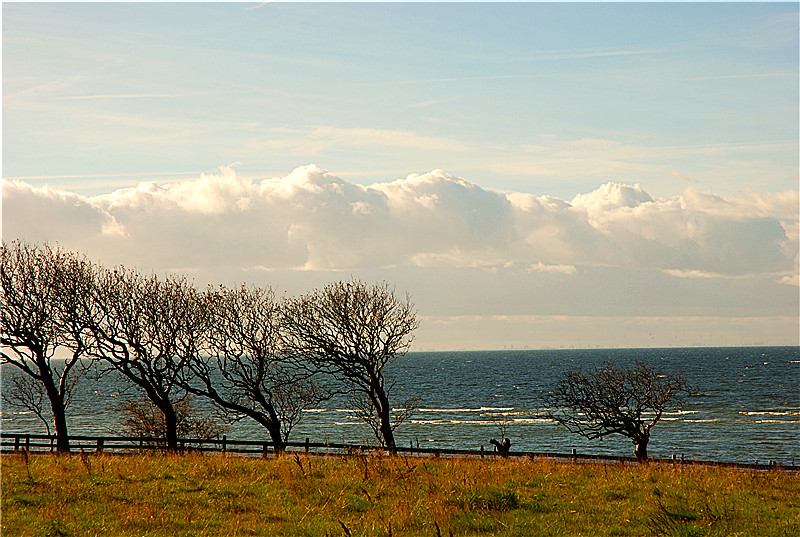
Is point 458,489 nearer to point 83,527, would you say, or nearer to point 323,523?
point 323,523

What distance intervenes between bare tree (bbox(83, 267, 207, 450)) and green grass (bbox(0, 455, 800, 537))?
15.5m

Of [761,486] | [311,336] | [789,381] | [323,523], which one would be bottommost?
[789,381]

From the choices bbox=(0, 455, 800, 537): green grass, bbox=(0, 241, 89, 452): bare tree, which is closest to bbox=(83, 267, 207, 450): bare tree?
bbox=(0, 241, 89, 452): bare tree

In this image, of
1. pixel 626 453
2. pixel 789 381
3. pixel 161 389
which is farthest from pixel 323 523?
pixel 789 381

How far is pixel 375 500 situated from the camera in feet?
44.1

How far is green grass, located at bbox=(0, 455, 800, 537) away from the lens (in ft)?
38.3

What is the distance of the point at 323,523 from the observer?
1192 centimetres

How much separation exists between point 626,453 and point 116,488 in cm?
5462

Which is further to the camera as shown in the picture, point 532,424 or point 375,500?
point 532,424

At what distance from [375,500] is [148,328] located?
78.6 feet

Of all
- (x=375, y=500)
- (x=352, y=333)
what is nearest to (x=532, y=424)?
(x=352, y=333)

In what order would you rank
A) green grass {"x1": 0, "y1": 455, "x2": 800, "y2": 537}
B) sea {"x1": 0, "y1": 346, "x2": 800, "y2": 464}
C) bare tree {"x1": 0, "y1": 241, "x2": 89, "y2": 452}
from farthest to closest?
sea {"x1": 0, "y1": 346, "x2": 800, "y2": 464}
bare tree {"x1": 0, "y1": 241, "x2": 89, "y2": 452}
green grass {"x1": 0, "y1": 455, "x2": 800, "y2": 537}

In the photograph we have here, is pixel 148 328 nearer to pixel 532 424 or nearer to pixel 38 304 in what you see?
pixel 38 304

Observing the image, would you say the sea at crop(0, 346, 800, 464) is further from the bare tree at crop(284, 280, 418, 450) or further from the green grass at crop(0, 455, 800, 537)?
the green grass at crop(0, 455, 800, 537)
